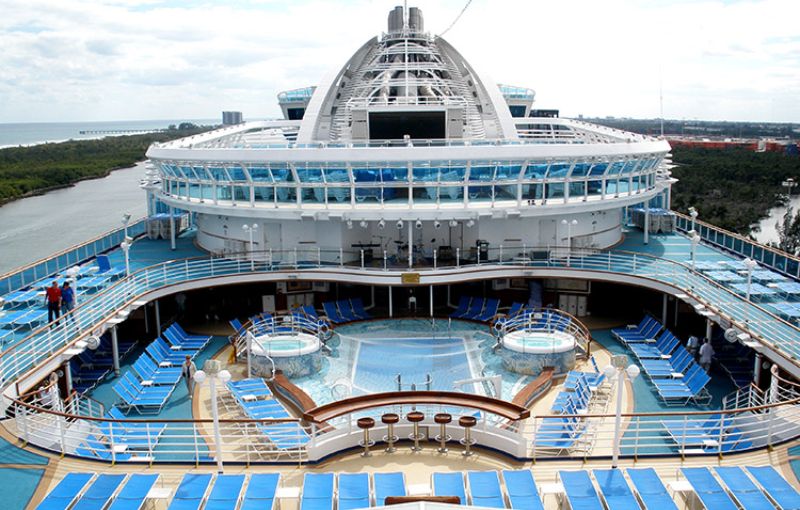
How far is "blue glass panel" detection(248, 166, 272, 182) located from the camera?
2294 cm

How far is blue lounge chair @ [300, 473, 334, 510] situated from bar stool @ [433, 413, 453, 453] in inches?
101

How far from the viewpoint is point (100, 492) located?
975 cm

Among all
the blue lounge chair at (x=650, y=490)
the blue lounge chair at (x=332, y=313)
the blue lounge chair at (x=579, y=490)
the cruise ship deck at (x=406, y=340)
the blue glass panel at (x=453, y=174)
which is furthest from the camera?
the blue glass panel at (x=453, y=174)

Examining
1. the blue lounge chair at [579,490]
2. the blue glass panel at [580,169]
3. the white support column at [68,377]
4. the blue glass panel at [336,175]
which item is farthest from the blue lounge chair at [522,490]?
the blue glass panel at [580,169]

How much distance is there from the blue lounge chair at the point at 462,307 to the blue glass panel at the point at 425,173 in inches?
168

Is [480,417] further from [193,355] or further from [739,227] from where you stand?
[739,227]

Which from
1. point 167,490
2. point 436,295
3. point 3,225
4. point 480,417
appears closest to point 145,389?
point 167,490

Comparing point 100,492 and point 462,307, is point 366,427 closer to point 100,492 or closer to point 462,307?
point 100,492

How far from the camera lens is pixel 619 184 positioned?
25531 mm

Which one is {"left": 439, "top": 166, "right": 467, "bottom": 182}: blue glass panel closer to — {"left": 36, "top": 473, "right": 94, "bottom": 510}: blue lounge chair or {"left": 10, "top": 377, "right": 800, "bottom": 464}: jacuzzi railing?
{"left": 10, "top": 377, "right": 800, "bottom": 464}: jacuzzi railing

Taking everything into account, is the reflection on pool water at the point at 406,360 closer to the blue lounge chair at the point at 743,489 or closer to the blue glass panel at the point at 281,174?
the blue glass panel at the point at 281,174

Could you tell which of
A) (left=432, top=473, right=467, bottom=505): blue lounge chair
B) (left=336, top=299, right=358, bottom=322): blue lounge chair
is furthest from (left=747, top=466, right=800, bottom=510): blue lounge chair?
(left=336, top=299, right=358, bottom=322): blue lounge chair

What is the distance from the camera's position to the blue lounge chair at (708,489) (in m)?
9.41

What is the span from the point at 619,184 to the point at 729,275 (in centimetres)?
649
